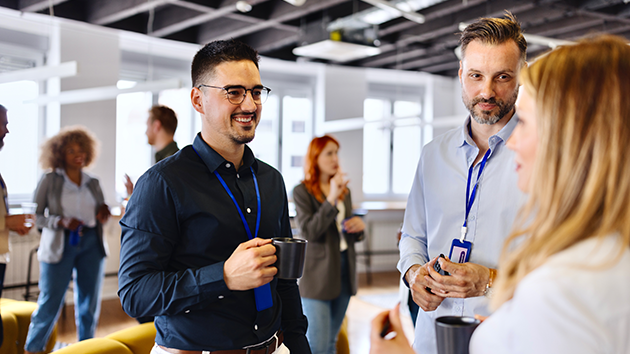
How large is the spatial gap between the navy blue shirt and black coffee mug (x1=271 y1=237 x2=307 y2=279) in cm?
15

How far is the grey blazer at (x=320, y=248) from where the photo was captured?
297 cm

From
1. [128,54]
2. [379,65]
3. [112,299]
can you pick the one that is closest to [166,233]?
[112,299]

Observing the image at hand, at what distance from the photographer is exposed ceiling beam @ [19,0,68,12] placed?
16.5 ft

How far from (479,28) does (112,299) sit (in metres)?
5.81

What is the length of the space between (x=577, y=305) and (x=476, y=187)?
2.91 feet

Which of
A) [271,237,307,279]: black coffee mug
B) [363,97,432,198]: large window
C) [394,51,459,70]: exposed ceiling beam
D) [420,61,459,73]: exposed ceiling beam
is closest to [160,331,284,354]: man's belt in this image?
[271,237,307,279]: black coffee mug

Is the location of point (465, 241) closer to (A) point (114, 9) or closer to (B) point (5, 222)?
(B) point (5, 222)

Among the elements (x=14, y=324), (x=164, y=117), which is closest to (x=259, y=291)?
(x=14, y=324)

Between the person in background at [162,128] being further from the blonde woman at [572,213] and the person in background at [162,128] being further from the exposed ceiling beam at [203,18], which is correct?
the blonde woman at [572,213]

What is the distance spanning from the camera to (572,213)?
0.68m

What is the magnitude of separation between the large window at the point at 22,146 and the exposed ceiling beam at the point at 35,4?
30.4 inches

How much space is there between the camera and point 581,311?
59 cm

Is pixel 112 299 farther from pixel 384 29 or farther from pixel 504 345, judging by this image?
pixel 504 345

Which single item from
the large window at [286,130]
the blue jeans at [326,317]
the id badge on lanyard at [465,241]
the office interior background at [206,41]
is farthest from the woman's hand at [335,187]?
the large window at [286,130]
